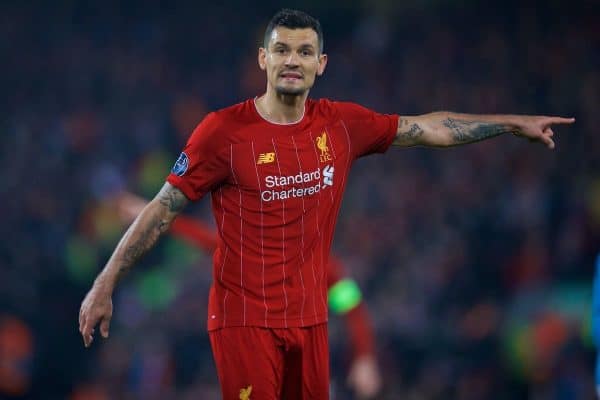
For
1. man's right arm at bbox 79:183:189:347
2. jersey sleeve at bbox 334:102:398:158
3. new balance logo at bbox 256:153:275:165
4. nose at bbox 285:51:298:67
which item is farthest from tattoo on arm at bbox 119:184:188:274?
jersey sleeve at bbox 334:102:398:158

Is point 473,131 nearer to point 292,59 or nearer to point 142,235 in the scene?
point 292,59

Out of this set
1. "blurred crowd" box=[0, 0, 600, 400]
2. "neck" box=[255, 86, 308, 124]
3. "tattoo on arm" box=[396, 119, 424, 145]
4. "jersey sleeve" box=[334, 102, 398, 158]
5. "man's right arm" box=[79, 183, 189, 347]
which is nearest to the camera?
"man's right arm" box=[79, 183, 189, 347]

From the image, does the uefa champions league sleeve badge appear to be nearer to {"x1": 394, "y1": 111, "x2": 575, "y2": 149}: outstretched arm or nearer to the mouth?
the mouth

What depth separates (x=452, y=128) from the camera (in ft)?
16.4

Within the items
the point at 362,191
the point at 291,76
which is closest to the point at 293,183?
the point at 291,76

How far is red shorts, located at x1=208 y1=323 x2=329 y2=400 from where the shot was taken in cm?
452

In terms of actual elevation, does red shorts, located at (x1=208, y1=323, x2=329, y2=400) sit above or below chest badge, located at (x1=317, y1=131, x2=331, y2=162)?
below

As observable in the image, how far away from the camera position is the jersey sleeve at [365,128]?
4.81 metres

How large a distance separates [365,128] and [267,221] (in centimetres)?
65

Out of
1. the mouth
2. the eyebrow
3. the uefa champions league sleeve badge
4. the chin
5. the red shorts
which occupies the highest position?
the eyebrow

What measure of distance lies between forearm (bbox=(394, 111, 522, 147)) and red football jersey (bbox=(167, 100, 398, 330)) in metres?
0.49

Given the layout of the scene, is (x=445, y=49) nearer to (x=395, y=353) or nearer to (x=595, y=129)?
(x=595, y=129)

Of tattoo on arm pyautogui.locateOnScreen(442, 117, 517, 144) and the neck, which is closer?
the neck

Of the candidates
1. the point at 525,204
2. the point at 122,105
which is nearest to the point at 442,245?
the point at 525,204
